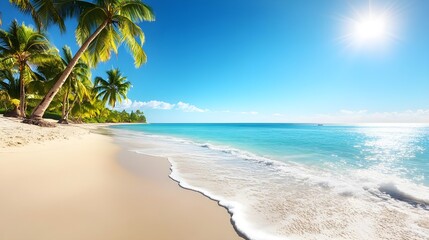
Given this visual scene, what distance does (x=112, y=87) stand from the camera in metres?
33.9

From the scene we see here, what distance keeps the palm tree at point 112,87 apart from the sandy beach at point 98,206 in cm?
3133

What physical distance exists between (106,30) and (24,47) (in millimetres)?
9507

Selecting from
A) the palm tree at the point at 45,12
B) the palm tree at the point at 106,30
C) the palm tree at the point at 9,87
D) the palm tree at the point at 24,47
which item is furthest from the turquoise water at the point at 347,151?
the palm tree at the point at 9,87

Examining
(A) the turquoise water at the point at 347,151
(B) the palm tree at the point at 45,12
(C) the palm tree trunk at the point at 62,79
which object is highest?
(B) the palm tree at the point at 45,12

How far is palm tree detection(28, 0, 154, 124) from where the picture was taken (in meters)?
11.5

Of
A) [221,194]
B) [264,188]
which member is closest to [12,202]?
[221,194]

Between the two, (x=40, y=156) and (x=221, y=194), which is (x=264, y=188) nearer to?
(x=221, y=194)

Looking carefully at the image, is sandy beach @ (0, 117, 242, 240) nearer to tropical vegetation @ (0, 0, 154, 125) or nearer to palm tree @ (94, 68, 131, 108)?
tropical vegetation @ (0, 0, 154, 125)

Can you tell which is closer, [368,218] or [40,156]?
[368,218]

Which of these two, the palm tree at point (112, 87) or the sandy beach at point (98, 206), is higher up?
the palm tree at point (112, 87)

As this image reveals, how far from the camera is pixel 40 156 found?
585cm

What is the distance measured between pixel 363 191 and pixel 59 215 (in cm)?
576

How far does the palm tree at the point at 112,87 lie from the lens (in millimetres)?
33406

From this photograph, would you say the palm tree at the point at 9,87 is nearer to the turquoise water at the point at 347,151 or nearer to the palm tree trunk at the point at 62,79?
the palm tree trunk at the point at 62,79
